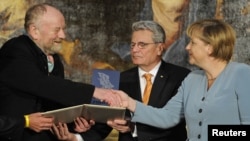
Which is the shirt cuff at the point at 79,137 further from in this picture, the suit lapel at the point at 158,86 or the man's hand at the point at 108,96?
the suit lapel at the point at 158,86

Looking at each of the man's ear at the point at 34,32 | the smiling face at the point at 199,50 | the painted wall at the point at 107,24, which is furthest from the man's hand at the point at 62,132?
the painted wall at the point at 107,24

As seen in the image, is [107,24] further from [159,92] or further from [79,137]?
[79,137]

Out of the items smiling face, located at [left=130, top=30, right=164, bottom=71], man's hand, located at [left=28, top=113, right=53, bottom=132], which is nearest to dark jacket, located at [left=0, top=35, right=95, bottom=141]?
man's hand, located at [left=28, top=113, right=53, bottom=132]

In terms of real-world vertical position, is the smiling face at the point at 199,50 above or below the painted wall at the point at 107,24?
above

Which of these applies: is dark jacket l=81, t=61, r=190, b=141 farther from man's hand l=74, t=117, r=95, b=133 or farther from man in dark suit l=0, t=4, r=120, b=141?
man in dark suit l=0, t=4, r=120, b=141

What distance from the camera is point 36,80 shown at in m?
3.67

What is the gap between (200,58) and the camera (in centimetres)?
344

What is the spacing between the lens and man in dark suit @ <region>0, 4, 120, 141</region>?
12.1 ft

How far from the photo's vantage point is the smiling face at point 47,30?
388cm

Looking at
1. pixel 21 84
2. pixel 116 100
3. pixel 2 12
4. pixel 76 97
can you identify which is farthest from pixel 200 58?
pixel 2 12

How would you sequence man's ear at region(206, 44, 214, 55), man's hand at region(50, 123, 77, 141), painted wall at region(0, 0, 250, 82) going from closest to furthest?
man's ear at region(206, 44, 214, 55), man's hand at region(50, 123, 77, 141), painted wall at region(0, 0, 250, 82)

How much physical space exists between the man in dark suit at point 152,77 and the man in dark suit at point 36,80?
1.56ft

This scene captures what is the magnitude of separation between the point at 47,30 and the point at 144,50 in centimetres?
91

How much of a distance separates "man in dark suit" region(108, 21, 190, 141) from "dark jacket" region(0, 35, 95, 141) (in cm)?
55
